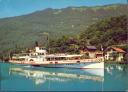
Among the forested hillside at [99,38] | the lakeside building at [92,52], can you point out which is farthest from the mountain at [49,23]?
the lakeside building at [92,52]

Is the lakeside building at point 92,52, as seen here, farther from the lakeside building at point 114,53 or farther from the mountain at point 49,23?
the mountain at point 49,23

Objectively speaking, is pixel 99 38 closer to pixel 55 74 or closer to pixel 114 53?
pixel 114 53

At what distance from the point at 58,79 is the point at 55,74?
2.28ft

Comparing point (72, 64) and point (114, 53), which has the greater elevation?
point (114, 53)

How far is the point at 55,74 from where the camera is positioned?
782 centimetres

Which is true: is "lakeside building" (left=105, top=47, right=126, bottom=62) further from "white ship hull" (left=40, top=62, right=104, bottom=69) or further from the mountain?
the mountain

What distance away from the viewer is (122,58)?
872cm

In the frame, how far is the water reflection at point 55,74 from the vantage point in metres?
7.14

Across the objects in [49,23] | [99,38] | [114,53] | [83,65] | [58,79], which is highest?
[49,23]

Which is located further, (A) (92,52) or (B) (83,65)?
(B) (83,65)

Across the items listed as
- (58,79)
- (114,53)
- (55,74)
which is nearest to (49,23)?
(55,74)

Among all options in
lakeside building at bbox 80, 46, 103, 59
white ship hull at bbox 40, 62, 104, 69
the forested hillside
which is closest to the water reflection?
white ship hull at bbox 40, 62, 104, 69

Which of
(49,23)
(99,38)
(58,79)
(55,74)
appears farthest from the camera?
(99,38)

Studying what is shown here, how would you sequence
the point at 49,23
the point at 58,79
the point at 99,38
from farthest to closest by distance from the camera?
the point at 99,38, the point at 49,23, the point at 58,79
